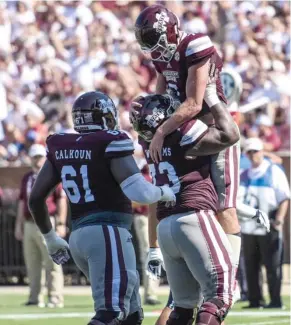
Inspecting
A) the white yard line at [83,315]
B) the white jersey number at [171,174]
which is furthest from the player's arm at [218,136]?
the white yard line at [83,315]

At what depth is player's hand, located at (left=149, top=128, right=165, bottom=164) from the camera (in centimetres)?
631

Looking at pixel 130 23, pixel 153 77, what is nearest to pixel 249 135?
pixel 153 77

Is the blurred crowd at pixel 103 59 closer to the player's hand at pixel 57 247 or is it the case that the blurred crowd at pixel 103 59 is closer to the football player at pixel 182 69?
the football player at pixel 182 69

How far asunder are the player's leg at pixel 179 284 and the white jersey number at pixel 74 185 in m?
0.52

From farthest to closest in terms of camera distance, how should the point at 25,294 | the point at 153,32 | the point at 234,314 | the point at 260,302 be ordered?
the point at 25,294 < the point at 260,302 < the point at 234,314 < the point at 153,32

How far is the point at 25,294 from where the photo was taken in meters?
14.3

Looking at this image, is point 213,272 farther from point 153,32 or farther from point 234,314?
point 234,314

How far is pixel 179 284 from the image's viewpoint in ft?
21.1

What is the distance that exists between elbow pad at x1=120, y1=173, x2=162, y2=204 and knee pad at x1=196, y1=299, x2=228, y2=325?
66cm

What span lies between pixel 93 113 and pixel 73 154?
312 millimetres

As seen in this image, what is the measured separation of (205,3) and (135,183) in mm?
13185

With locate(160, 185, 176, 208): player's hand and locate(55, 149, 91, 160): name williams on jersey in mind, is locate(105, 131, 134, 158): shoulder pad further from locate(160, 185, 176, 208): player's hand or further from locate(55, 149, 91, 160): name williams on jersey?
locate(160, 185, 176, 208): player's hand

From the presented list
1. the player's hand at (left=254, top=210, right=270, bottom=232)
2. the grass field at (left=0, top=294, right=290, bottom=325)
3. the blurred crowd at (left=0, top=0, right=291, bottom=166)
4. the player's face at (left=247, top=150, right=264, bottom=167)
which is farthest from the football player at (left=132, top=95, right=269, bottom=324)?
the blurred crowd at (left=0, top=0, right=291, bottom=166)

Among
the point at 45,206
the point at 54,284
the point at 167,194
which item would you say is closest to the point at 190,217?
the point at 167,194
